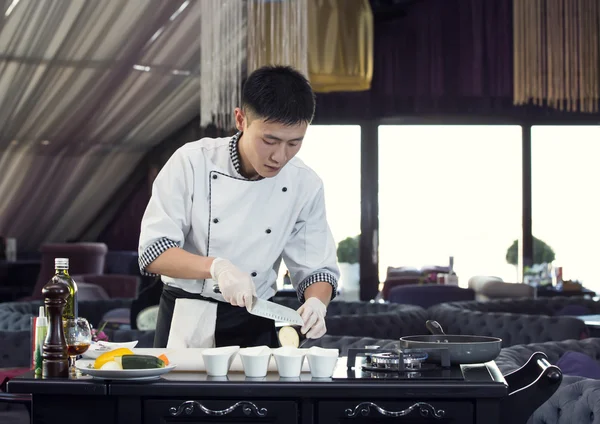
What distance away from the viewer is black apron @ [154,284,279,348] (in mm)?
2348

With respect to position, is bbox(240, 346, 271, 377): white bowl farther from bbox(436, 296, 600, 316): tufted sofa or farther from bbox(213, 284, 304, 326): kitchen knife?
bbox(436, 296, 600, 316): tufted sofa

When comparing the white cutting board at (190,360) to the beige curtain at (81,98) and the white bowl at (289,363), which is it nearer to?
the white bowl at (289,363)

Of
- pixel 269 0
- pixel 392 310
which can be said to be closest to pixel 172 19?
pixel 269 0

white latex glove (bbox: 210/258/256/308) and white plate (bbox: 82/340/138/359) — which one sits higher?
white latex glove (bbox: 210/258/256/308)

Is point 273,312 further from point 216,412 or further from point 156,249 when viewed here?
point 156,249

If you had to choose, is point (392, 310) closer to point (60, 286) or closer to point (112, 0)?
point (112, 0)

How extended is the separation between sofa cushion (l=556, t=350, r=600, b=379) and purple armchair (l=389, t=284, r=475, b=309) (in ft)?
10.6

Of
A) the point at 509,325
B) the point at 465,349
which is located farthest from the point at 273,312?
the point at 509,325

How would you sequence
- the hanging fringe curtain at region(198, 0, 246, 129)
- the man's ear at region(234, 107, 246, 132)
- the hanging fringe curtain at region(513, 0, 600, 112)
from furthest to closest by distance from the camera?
the hanging fringe curtain at region(513, 0, 600, 112) → the hanging fringe curtain at region(198, 0, 246, 129) → the man's ear at region(234, 107, 246, 132)

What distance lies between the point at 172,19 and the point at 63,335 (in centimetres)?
566

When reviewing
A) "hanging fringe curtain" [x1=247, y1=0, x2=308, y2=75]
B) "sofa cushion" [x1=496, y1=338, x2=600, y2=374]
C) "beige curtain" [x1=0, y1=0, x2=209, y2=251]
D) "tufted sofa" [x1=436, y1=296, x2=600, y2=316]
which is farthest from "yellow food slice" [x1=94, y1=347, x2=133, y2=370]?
"tufted sofa" [x1=436, y1=296, x2=600, y2=316]

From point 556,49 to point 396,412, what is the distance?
6933 mm

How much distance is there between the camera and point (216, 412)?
177 cm

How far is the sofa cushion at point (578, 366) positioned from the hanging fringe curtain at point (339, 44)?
14.4 feet
